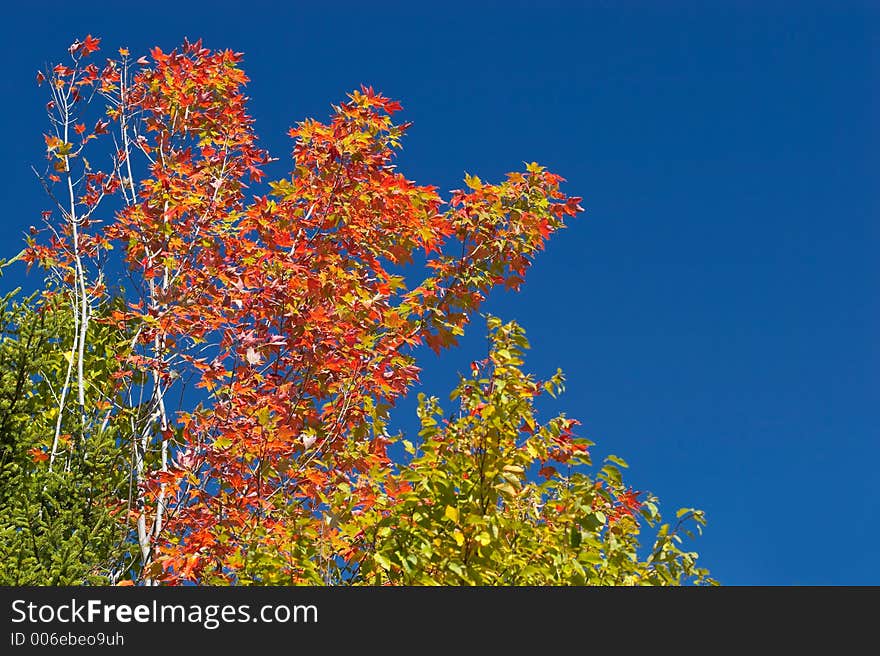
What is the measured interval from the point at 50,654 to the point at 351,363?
3.61 metres

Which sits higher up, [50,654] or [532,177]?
[532,177]

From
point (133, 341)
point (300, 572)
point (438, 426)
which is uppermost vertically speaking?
point (133, 341)

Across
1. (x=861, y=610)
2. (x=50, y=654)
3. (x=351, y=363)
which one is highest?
(x=351, y=363)

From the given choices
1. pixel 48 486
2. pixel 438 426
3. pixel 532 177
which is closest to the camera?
pixel 438 426

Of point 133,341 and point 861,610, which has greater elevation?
point 133,341

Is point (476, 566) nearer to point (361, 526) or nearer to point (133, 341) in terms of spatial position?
Result: point (361, 526)

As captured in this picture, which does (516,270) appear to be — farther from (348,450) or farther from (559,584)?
(559,584)

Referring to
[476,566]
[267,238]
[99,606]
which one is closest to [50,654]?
[99,606]

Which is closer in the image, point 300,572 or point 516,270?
point 300,572

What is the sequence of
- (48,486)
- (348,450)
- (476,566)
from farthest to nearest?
(348,450)
(48,486)
(476,566)

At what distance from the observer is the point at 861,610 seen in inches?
232

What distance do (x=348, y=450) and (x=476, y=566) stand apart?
2.63 meters

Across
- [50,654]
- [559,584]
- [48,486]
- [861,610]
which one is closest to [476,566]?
[559,584]

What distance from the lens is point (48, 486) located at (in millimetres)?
7902
